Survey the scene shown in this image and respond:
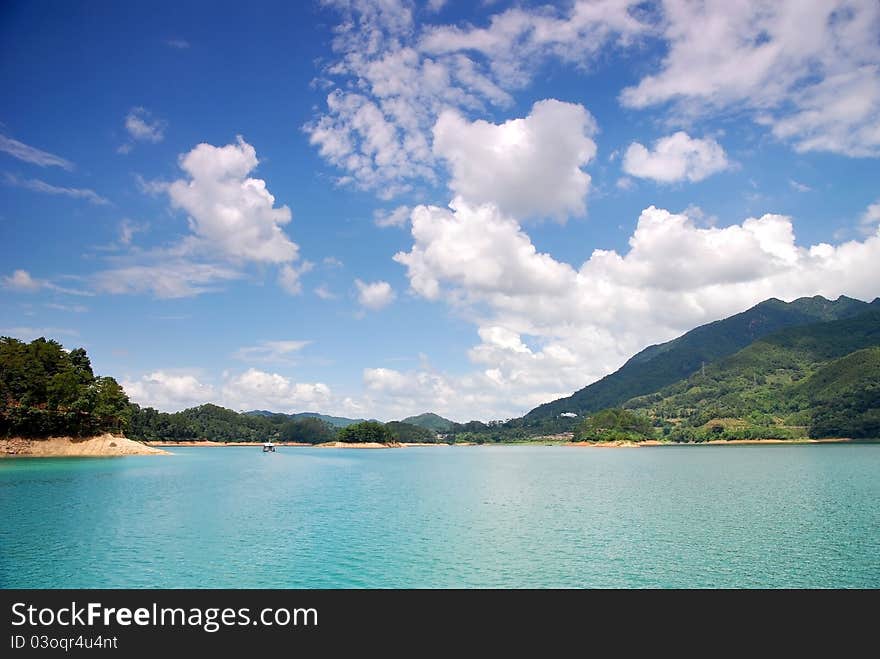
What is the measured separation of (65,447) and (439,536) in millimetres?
103142

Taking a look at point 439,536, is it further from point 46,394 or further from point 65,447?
point 65,447

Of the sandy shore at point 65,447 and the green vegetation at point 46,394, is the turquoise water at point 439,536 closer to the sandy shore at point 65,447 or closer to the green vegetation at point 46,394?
the green vegetation at point 46,394

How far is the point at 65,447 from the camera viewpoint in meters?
107

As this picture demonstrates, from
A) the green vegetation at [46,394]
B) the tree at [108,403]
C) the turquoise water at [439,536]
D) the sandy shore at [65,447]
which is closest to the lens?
the turquoise water at [439,536]

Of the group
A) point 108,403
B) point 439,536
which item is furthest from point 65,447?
point 439,536

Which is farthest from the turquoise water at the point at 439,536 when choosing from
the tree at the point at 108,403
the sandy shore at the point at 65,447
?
the tree at the point at 108,403

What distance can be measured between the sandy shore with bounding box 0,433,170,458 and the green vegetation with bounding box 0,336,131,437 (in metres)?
1.30

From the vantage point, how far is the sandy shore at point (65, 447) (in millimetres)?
101625

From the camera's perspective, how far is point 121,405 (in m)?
124

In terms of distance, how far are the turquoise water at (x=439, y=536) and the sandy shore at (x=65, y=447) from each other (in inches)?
1992

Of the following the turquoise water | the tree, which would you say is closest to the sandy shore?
the tree

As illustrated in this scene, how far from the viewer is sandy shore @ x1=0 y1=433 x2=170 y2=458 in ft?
333
